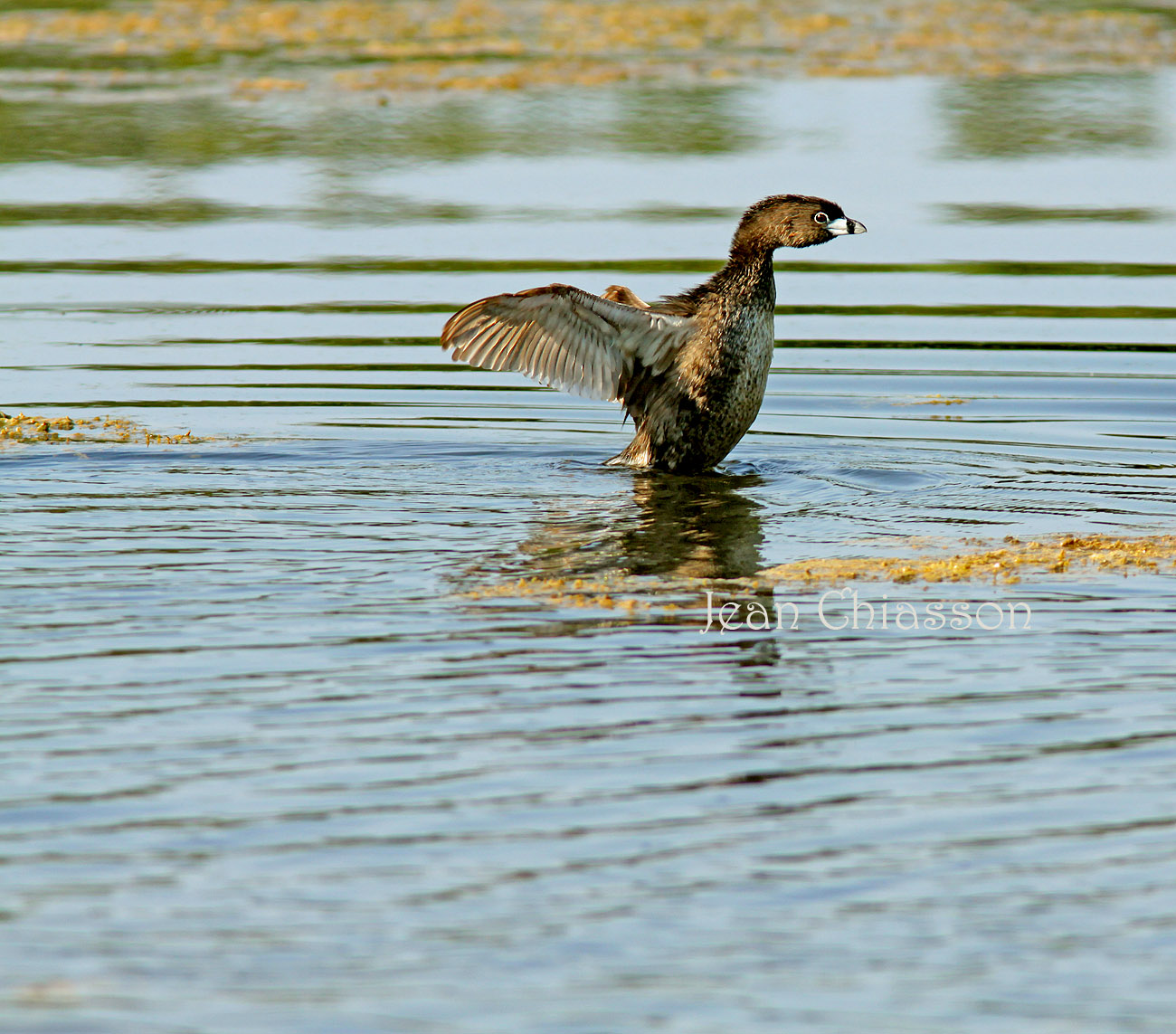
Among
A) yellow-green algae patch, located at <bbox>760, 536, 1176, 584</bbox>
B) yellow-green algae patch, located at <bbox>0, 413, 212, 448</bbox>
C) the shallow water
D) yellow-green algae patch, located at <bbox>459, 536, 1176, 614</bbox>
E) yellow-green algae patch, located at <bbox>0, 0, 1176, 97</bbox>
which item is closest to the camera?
the shallow water

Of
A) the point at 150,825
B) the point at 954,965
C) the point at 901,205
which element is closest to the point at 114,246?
the point at 901,205

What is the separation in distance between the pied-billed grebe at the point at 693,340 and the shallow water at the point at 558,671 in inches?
15.4

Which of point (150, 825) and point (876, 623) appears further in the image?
point (876, 623)

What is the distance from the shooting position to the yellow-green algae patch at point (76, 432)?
952 cm

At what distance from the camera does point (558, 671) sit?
5.88 m

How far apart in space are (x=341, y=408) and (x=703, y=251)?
402 cm

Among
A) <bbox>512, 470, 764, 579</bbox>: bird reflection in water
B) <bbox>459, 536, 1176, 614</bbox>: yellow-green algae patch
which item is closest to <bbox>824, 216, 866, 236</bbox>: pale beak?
<bbox>512, 470, 764, 579</bbox>: bird reflection in water

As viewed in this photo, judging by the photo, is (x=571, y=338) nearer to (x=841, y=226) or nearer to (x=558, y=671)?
(x=841, y=226)

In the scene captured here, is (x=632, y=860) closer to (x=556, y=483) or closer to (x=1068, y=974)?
(x=1068, y=974)

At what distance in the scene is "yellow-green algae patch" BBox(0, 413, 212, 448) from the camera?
9523 mm

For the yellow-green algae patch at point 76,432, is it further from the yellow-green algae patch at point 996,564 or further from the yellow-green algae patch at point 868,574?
the yellow-green algae patch at point 996,564

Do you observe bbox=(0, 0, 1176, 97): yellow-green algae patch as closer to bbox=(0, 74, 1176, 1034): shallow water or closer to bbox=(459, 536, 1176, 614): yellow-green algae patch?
bbox=(0, 74, 1176, 1034): shallow water

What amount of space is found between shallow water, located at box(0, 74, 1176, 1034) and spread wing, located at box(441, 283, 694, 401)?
493mm

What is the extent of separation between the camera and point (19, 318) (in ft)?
41.6
